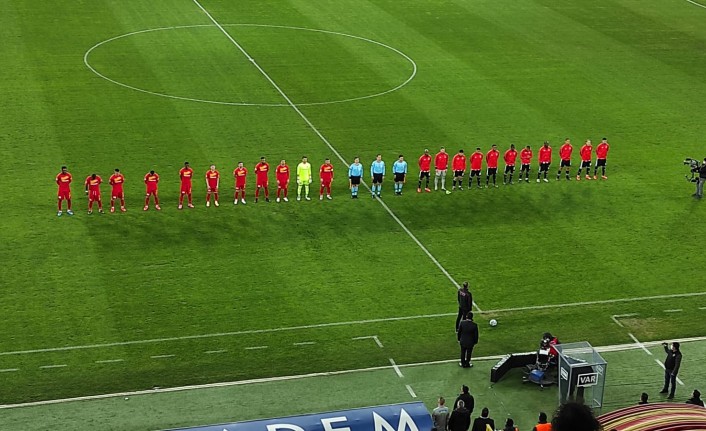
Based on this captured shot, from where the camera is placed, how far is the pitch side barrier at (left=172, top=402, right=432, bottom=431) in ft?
56.9

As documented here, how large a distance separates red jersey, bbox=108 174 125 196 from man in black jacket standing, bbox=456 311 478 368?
1141cm

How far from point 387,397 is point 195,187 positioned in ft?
41.5

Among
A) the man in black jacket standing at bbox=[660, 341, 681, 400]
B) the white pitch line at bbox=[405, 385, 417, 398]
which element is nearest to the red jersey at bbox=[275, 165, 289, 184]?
the white pitch line at bbox=[405, 385, 417, 398]

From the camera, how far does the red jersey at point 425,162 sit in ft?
103

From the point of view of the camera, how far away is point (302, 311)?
24.6 metres

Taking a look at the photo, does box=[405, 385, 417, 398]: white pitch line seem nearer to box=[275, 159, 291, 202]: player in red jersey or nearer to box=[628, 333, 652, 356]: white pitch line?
box=[628, 333, 652, 356]: white pitch line

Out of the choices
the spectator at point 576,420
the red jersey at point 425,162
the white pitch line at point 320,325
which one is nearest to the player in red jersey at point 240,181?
the red jersey at point 425,162

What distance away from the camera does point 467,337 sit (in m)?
21.7

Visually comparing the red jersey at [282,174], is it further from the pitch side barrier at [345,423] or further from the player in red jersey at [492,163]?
the pitch side barrier at [345,423]

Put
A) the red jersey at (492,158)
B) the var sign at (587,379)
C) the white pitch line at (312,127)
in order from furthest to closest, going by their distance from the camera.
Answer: the red jersey at (492,158) < the white pitch line at (312,127) < the var sign at (587,379)

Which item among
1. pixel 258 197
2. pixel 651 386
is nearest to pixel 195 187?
pixel 258 197

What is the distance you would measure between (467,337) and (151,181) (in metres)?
11.6

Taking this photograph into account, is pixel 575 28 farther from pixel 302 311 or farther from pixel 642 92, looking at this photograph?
pixel 302 311

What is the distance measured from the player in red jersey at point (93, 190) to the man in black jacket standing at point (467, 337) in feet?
38.5
